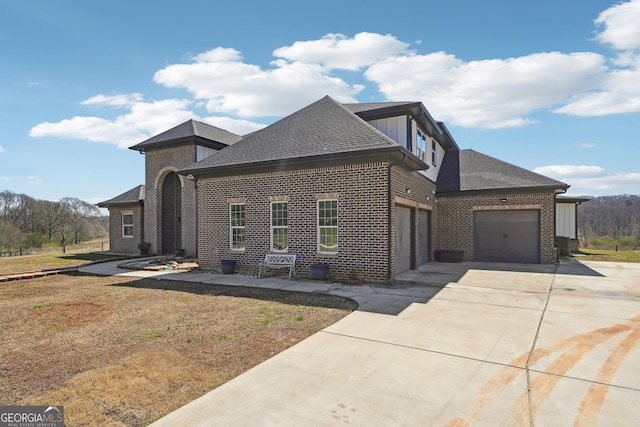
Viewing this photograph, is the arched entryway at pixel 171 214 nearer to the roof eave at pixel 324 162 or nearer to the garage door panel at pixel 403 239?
the roof eave at pixel 324 162

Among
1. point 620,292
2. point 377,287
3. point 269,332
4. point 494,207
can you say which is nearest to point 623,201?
point 494,207

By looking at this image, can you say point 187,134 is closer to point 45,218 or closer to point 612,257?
point 612,257

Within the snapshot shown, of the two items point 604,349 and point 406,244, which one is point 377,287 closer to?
point 406,244

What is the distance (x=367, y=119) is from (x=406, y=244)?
5.48 metres

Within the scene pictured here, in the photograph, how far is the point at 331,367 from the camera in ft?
14.8

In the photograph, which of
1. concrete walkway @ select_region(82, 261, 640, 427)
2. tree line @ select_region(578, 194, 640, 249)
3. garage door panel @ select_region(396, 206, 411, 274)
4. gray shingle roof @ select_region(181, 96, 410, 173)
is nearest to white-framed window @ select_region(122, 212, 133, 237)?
gray shingle roof @ select_region(181, 96, 410, 173)

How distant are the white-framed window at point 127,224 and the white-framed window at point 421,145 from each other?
1939 centimetres

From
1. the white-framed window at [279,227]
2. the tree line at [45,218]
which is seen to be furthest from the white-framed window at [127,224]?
the tree line at [45,218]

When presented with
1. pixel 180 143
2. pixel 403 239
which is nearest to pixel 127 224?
pixel 180 143

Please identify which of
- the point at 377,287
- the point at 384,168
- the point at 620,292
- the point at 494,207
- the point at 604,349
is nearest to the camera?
the point at 604,349

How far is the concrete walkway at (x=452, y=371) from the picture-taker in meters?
3.39

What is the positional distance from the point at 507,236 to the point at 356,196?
958 cm

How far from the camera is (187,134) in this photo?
19.9 meters

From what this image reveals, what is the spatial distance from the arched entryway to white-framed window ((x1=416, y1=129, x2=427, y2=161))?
14207mm
